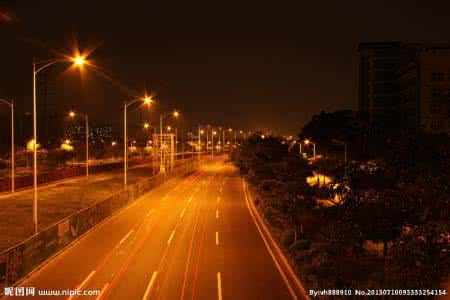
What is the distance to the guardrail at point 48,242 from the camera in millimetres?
15553

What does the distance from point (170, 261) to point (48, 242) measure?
16.6 ft

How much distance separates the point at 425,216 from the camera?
1484 cm

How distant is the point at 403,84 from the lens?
78.1m

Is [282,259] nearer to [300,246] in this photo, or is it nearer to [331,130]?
[300,246]

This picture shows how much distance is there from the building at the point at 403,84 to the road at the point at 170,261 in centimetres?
3386

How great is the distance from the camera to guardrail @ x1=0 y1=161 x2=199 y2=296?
51.0ft

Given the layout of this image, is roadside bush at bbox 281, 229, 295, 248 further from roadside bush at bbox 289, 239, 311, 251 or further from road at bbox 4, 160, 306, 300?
roadside bush at bbox 289, 239, 311, 251

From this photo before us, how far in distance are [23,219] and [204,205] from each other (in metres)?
13.5

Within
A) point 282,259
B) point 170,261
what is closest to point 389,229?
point 282,259

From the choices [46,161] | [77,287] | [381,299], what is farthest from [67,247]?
[46,161]

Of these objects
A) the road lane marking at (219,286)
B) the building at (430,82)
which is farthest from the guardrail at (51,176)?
the building at (430,82)

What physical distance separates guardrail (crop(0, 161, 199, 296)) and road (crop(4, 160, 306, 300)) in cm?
43

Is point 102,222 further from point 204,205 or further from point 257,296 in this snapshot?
point 257,296

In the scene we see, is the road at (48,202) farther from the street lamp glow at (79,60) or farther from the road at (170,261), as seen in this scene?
the street lamp glow at (79,60)
